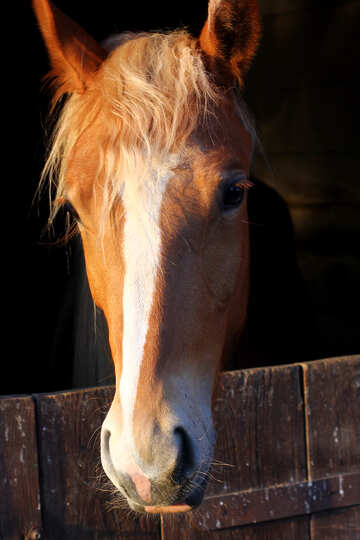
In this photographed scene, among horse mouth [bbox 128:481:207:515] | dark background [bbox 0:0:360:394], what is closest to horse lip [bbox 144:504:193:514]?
horse mouth [bbox 128:481:207:515]

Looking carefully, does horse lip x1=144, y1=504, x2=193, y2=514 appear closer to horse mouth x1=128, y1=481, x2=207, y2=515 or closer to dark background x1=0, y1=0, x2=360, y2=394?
horse mouth x1=128, y1=481, x2=207, y2=515

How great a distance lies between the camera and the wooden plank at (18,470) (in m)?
1.30

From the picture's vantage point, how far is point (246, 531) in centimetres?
152

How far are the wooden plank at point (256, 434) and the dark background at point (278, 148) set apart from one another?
2360 mm

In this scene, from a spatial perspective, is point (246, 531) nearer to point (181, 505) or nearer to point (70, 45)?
point (181, 505)

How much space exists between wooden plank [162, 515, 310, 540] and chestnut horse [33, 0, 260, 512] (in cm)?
36

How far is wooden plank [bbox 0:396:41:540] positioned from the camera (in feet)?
4.27

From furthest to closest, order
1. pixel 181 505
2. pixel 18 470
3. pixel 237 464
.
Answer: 1. pixel 237 464
2. pixel 18 470
3. pixel 181 505

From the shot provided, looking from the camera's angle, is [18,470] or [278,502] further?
[278,502]

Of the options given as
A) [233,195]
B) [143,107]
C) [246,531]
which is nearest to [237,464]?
[246,531]

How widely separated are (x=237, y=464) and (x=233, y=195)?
745mm

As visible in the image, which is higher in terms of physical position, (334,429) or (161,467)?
(161,467)

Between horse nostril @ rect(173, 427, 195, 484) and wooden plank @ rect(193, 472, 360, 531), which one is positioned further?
wooden plank @ rect(193, 472, 360, 531)

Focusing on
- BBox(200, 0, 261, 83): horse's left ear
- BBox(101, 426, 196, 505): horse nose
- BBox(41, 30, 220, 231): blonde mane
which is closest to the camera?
BBox(101, 426, 196, 505): horse nose
